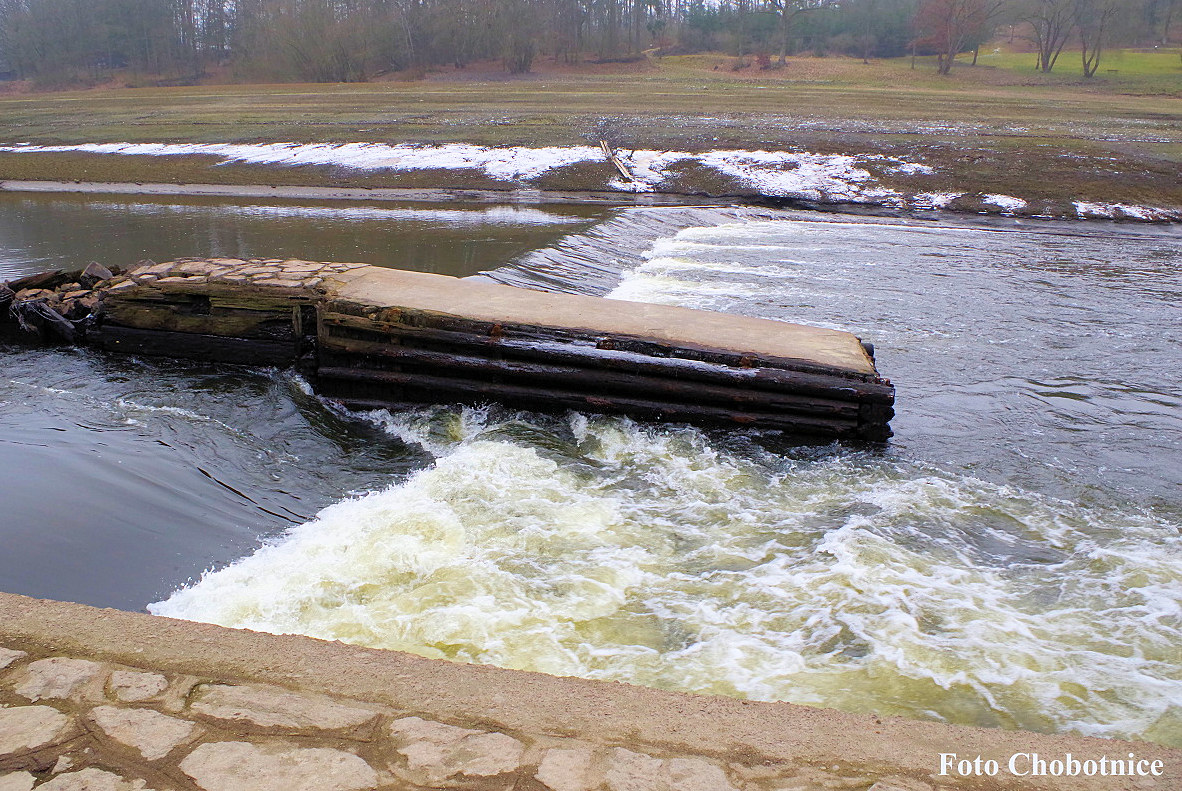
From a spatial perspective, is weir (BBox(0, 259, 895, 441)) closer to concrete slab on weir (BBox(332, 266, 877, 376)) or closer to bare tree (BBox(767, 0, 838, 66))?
concrete slab on weir (BBox(332, 266, 877, 376))

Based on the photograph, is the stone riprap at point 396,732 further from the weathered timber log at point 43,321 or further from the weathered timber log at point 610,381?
the weathered timber log at point 43,321

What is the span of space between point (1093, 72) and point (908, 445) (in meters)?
46.3

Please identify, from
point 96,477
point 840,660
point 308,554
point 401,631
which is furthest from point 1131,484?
point 96,477

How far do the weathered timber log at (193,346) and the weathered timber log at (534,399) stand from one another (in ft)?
2.15

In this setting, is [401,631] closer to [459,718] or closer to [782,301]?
[459,718]

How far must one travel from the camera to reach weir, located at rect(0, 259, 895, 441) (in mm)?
6359

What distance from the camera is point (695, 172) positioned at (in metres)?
21.0

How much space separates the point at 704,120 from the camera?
2730 cm

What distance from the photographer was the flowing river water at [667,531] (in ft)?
12.4

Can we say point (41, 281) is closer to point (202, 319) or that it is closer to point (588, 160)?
point (202, 319)

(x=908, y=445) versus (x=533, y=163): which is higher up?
(x=533, y=163)

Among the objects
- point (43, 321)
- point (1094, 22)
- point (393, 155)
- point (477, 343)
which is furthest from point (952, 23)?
point (43, 321)

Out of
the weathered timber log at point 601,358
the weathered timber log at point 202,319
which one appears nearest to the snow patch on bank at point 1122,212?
the weathered timber log at point 601,358

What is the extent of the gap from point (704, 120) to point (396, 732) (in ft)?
87.9
